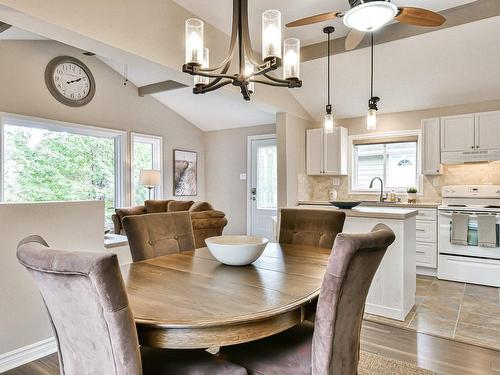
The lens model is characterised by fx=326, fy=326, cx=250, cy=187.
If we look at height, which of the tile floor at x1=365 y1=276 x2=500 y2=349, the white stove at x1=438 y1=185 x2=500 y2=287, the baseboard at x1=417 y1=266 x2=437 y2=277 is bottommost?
the tile floor at x1=365 y1=276 x2=500 y2=349

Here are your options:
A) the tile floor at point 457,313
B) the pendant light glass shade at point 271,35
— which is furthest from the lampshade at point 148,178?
the pendant light glass shade at point 271,35

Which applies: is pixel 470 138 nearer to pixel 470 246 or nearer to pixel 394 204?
pixel 394 204

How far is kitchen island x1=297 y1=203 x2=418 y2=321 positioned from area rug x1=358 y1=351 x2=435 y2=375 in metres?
0.73

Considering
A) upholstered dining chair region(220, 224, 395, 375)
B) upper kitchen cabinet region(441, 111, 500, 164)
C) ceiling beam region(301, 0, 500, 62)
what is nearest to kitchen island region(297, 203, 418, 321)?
upholstered dining chair region(220, 224, 395, 375)

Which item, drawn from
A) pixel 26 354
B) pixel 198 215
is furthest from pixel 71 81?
pixel 26 354

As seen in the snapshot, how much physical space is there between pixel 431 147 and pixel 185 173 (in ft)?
14.9

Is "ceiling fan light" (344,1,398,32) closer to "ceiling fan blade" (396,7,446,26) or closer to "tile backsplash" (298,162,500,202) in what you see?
"ceiling fan blade" (396,7,446,26)

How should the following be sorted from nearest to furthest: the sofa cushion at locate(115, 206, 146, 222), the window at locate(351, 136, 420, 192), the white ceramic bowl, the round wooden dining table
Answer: the round wooden dining table, the white ceramic bowl, the window at locate(351, 136, 420, 192), the sofa cushion at locate(115, 206, 146, 222)

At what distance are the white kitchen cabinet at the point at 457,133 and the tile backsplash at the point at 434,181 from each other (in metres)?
0.37

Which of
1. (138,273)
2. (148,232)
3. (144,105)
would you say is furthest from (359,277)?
(144,105)

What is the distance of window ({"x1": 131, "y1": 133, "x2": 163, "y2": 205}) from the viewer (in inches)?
233

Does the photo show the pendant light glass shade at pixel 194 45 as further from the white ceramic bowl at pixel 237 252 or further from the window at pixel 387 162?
the window at pixel 387 162

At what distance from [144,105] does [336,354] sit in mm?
5822

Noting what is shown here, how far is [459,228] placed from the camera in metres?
3.96
